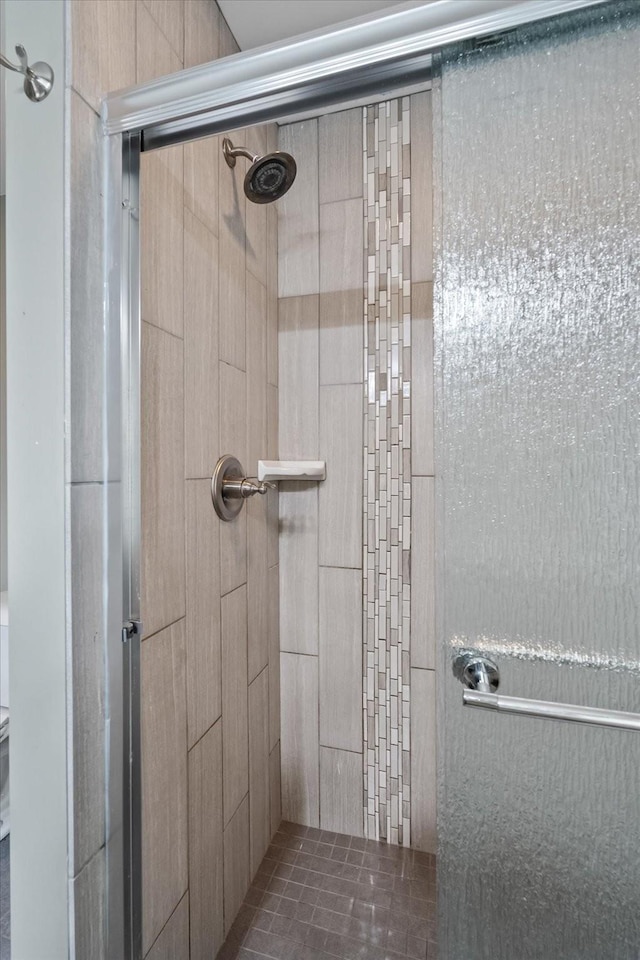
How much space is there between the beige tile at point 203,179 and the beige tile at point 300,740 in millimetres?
1304

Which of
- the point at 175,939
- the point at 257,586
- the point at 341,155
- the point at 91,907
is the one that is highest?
the point at 341,155

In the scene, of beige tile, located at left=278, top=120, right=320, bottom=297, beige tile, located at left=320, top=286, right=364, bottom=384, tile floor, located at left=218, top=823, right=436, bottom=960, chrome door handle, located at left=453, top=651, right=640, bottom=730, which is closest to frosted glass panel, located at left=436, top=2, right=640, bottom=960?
chrome door handle, located at left=453, top=651, right=640, bottom=730

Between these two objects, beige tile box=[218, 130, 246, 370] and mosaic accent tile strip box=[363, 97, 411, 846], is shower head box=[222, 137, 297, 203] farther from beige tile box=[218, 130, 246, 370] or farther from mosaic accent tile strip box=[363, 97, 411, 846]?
mosaic accent tile strip box=[363, 97, 411, 846]

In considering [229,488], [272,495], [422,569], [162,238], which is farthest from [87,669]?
[422,569]

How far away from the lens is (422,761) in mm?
1396

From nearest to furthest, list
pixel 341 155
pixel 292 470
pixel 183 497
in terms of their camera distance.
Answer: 1. pixel 183 497
2. pixel 292 470
3. pixel 341 155

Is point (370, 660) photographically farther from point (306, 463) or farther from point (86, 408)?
point (86, 408)

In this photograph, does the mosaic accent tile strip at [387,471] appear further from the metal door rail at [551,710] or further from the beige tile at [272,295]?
the metal door rail at [551,710]

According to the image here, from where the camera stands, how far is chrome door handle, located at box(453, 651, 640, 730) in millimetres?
542

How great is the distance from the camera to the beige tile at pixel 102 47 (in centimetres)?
65

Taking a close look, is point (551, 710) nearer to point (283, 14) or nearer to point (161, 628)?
point (161, 628)

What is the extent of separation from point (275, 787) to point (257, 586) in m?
0.70

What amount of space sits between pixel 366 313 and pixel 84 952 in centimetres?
151

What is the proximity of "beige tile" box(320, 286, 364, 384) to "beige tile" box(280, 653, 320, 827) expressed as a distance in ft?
3.07
